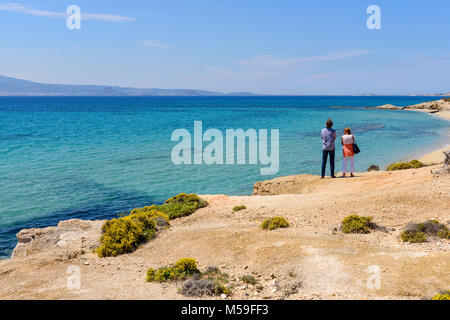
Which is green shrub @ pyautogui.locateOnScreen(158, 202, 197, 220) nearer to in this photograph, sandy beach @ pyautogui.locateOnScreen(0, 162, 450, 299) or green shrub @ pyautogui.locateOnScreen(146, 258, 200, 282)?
sandy beach @ pyautogui.locateOnScreen(0, 162, 450, 299)

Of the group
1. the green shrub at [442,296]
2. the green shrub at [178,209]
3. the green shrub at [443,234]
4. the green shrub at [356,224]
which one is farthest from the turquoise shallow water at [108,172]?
the green shrub at [442,296]

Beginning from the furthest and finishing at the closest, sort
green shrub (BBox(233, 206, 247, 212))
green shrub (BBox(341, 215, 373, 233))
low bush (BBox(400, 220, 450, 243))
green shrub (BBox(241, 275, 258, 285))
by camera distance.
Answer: green shrub (BBox(233, 206, 247, 212)) → green shrub (BBox(341, 215, 373, 233)) → low bush (BBox(400, 220, 450, 243)) → green shrub (BBox(241, 275, 258, 285))

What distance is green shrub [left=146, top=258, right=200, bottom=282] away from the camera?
29.8 feet

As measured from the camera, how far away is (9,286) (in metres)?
8.83

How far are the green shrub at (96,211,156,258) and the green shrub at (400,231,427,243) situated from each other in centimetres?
784

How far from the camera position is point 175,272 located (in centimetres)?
916

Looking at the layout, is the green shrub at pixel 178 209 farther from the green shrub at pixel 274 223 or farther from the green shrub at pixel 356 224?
the green shrub at pixel 356 224

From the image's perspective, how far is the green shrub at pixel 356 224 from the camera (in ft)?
35.8

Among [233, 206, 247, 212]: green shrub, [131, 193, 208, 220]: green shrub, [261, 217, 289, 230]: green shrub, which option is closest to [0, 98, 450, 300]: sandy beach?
[233, 206, 247, 212]: green shrub

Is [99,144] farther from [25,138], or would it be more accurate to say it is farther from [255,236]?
[255,236]

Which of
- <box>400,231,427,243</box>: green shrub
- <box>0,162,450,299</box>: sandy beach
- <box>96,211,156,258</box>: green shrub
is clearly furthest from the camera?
<box>96,211,156,258</box>: green shrub
